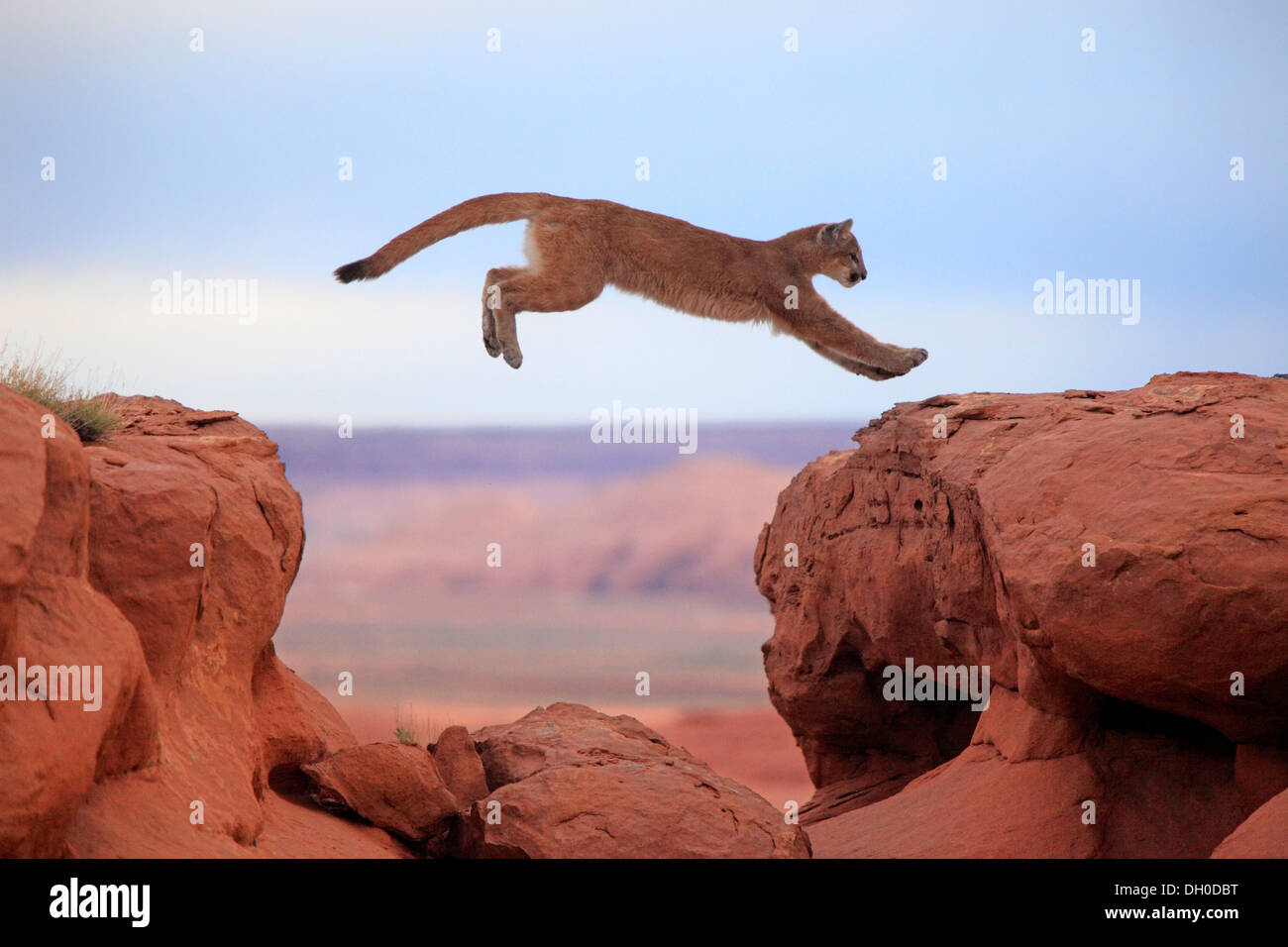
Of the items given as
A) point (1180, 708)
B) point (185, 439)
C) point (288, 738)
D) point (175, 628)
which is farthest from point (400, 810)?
point (1180, 708)

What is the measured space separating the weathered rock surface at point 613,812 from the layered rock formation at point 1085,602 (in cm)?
151

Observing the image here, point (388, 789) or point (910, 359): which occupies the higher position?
point (910, 359)

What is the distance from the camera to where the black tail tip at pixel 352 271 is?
331 inches

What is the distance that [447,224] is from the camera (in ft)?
29.6

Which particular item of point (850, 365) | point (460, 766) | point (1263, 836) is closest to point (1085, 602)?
point (1263, 836)

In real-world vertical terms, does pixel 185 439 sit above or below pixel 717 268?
below

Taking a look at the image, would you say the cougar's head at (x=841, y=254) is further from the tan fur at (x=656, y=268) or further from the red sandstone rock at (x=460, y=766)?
the red sandstone rock at (x=460, y=766)

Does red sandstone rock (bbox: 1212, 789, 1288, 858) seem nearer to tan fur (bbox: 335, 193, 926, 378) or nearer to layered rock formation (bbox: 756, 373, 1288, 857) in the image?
layered rock formation (bbox: 756, 373, 1288, 857)

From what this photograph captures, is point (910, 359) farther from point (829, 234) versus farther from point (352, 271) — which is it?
point (352, 271)

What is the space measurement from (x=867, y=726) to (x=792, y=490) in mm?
2441

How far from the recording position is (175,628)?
635 centimetres

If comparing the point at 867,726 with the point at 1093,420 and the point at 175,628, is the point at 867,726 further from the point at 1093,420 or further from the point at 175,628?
the point at 175,628

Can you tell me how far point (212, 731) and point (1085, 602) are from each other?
5.00 m

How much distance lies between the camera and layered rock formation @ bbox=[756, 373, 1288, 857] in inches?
275
